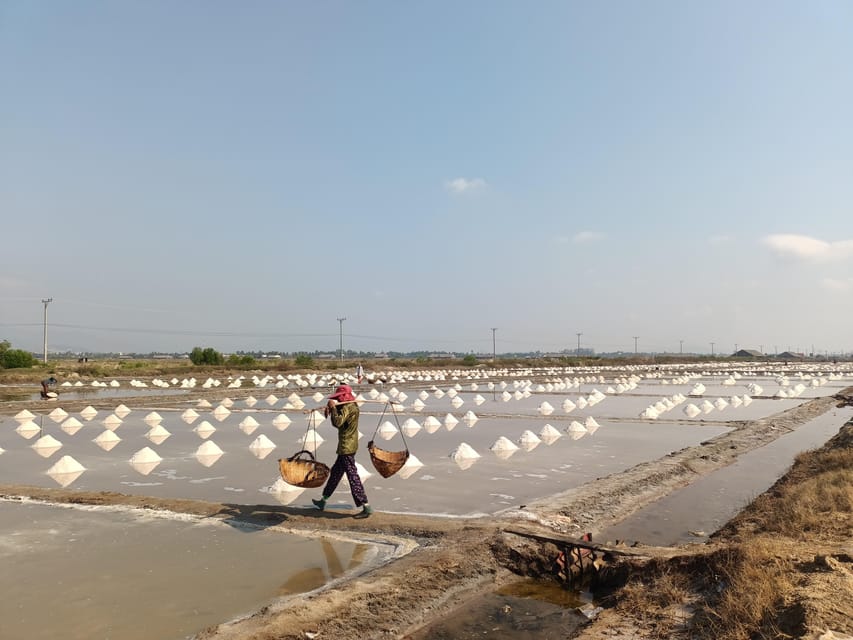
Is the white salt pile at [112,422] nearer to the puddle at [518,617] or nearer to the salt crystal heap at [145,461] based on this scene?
the salt crystal heap at [145,461]

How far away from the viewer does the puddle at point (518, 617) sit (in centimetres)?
436

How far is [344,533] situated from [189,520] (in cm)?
193

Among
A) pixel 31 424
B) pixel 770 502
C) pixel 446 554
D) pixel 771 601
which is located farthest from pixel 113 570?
pixel 31 424

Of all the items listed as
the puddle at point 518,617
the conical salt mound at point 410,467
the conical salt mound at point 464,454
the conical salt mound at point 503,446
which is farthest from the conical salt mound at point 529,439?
the puddle at point 518,617

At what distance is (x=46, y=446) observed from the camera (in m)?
13.7

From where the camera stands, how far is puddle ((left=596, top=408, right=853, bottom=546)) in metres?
6.93

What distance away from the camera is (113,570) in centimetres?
555

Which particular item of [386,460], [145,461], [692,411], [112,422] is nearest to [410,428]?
[145,461]

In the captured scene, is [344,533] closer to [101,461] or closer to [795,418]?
[101,461]

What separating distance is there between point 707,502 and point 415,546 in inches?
180

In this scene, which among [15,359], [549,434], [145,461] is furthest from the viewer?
[15,359]

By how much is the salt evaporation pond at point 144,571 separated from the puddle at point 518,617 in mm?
1202

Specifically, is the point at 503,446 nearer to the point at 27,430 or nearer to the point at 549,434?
the point at 549,434

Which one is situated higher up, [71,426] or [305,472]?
[305,472]
